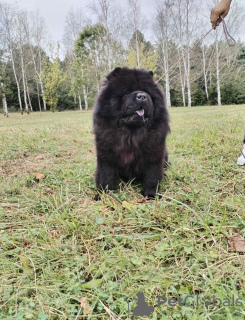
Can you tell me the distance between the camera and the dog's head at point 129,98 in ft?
7.05

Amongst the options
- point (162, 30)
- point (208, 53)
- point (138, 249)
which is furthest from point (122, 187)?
point (208, 53)

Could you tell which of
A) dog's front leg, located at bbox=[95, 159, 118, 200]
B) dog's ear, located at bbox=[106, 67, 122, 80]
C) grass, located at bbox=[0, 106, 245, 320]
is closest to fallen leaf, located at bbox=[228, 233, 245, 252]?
grass, located at bbox=[0, 106, 245, 320]

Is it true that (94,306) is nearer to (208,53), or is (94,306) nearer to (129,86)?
(129,86)

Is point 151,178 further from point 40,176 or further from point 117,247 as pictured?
point 40,176

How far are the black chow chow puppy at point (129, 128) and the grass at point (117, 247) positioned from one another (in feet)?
1.08

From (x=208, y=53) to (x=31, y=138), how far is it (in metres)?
31.9

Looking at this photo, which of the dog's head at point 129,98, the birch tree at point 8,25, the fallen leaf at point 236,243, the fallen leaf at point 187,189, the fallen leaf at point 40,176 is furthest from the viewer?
the birch tree at point 8,25

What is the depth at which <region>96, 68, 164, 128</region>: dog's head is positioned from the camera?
2.15 m

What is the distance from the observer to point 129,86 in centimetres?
225

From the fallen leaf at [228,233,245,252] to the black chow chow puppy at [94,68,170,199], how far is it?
0.94 meters

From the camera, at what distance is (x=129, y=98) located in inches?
84.9

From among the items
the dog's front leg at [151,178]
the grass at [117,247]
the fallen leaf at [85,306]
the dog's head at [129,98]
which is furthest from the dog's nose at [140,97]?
the fallen leaf at [85,306]

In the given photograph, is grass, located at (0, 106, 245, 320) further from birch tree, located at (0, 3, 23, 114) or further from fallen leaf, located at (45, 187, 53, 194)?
birch tree, located at (0, 3, 23, 114)

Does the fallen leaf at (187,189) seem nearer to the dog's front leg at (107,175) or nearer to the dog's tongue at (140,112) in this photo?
the dog's front leg at (107,175)
